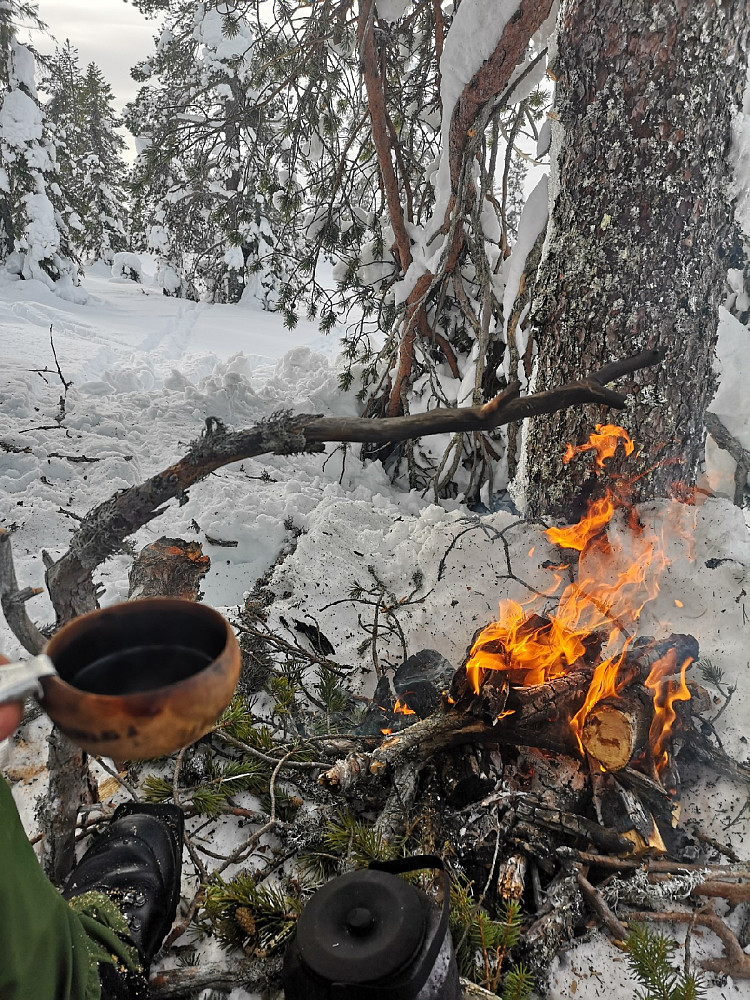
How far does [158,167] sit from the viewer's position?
4148 millimetres

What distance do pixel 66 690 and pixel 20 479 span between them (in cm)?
407

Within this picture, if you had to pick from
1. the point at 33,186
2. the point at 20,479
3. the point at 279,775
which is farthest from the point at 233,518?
the point at 33,186

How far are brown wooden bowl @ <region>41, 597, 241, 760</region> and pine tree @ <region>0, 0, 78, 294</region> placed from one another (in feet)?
45.4

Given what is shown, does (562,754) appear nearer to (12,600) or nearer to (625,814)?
(625,814)

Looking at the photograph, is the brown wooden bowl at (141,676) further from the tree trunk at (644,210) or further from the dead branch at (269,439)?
the tree trunk at (644,210)

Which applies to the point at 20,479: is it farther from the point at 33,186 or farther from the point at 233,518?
the point at 33,186

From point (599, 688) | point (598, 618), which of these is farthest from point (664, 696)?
point (598, 618)

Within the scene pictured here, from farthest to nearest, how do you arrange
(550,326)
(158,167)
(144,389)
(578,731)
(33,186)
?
1. (33,186)
2. (144,389)
3. (158,167)
4. (550,326)
5. (578,731)

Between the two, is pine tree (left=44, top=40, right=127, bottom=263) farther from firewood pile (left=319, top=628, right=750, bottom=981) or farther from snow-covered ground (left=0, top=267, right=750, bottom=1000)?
firewood pile (left=319, top=628, right=750, bottom=981)

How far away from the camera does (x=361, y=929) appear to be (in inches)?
51.2

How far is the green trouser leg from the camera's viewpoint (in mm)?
967

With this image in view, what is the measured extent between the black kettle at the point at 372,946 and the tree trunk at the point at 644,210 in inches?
80.4

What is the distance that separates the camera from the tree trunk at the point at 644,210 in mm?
2441

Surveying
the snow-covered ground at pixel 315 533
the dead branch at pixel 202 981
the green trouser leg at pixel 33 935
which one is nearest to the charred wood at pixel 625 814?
the snow-covered ground at pixel 315 533
